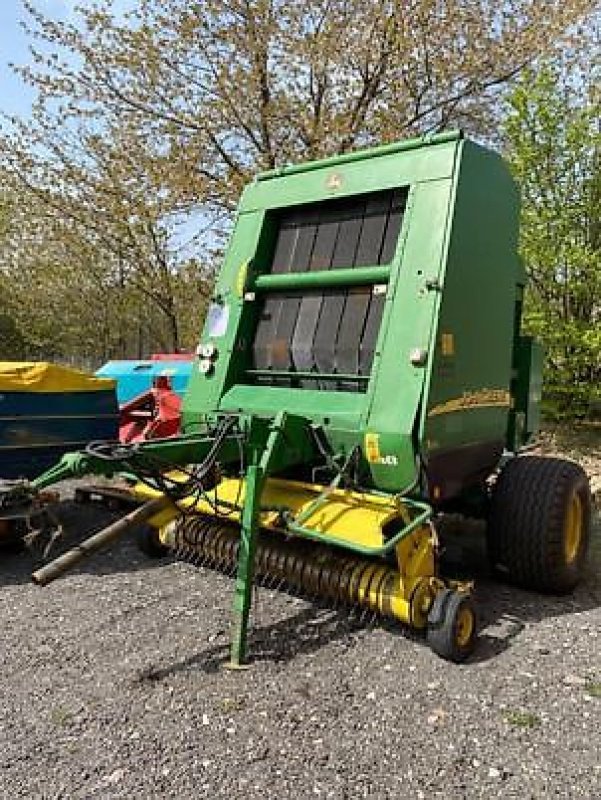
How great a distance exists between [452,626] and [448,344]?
144 centimetres

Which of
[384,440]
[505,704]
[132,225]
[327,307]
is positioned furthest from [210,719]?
[132,225]

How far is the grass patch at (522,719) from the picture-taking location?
282 cm

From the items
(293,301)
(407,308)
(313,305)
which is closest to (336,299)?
(313,305)

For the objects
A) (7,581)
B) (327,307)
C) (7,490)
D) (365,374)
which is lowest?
(7,581)

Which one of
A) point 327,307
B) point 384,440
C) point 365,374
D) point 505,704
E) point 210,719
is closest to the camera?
point 210,719

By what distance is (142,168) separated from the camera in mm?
12023

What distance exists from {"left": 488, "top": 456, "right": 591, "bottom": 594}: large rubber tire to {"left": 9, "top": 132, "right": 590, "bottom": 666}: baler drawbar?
0.4 inches

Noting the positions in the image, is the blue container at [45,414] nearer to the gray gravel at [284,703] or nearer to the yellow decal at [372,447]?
the gray gravel at [284,703]

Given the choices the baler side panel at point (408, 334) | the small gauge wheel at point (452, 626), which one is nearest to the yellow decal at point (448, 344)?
the baler side panel at point (408, 334)

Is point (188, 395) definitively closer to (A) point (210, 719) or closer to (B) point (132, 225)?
(A) point (210, 719)

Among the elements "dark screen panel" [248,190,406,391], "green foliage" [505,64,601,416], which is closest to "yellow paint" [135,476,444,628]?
"dark screen panel" [248,190,406,391]

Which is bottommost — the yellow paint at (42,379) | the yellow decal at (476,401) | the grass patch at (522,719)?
the grass patch at (522,719)

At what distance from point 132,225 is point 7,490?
1029 cm

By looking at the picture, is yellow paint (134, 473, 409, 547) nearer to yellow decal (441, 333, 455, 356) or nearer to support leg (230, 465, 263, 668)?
support leg (230, 465, 263, 668)
